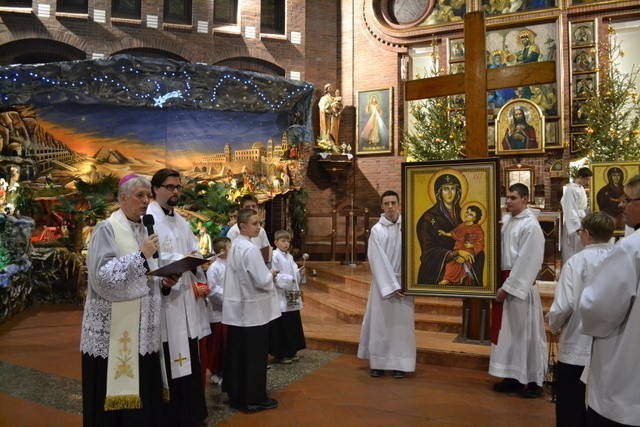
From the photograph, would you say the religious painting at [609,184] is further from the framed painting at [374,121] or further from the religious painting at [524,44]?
the framed painting at [374,121]

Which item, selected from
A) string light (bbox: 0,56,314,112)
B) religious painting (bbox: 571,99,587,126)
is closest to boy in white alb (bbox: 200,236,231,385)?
string light (bbox: 0,56,314,112)

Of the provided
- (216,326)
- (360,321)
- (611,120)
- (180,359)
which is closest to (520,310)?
(216,326)

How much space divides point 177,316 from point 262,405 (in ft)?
4.72

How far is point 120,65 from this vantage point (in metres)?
12.9

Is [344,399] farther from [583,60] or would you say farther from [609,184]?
[583,60]

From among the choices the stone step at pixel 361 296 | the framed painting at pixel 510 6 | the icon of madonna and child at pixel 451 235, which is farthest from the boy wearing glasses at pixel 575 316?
the framed painting at pixel 510 6

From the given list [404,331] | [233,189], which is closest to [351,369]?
[404,331]

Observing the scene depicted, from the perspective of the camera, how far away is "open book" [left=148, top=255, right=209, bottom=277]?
336 cm

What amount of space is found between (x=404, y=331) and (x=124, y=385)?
3.13 m

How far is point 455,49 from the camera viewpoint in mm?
14719

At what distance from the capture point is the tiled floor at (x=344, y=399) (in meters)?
4.54

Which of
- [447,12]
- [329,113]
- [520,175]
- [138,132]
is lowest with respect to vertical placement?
[520,175]

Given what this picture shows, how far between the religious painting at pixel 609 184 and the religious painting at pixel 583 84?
539 centimetres

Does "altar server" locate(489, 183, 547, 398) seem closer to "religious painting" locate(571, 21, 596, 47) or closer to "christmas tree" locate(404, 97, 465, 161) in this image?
"christmas tree" locate(404, 97, 465, 161)
